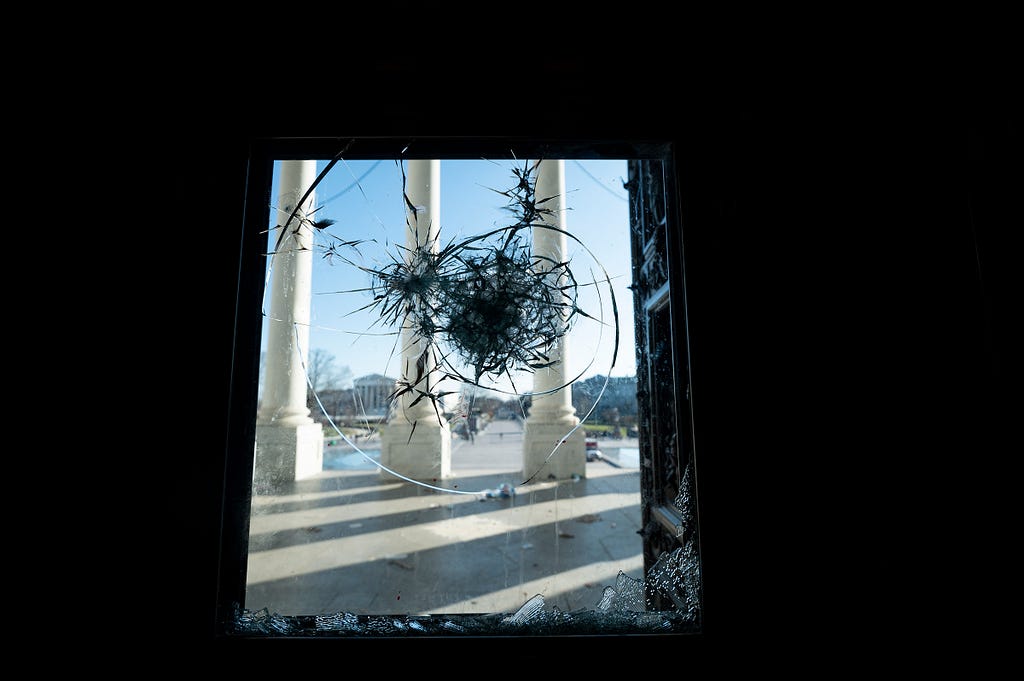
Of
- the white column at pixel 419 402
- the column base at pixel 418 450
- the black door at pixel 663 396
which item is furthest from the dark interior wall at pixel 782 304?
the column base at pixel 418 450

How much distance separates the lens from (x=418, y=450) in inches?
62.3

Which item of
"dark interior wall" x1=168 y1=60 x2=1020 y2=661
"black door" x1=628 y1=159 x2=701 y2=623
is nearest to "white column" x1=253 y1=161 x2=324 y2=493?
"dark interior wall" x1=168 y1=60 x2=1020 y2=661

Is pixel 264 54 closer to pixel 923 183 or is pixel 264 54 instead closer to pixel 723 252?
pixel 723 252

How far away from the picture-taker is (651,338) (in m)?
1.57

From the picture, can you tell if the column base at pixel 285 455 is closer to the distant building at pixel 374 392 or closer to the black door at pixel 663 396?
the distant building at pixel 374 392

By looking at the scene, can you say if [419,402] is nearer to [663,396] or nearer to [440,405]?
[440,405]

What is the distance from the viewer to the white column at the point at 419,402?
4.72ft

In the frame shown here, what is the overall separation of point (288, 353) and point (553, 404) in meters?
0.95

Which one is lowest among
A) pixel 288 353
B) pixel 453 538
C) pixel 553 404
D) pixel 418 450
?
pixel 453 538

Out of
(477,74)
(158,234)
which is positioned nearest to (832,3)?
(477,74)

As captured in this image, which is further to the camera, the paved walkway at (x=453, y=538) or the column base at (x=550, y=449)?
the column base at (x=550, y=449)

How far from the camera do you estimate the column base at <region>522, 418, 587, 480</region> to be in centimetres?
153

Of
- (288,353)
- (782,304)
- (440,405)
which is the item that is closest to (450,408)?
(440,405)

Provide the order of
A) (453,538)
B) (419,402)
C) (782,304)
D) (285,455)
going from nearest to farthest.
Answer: (782,304) → (285,455) → (419,402) → (453,538)
